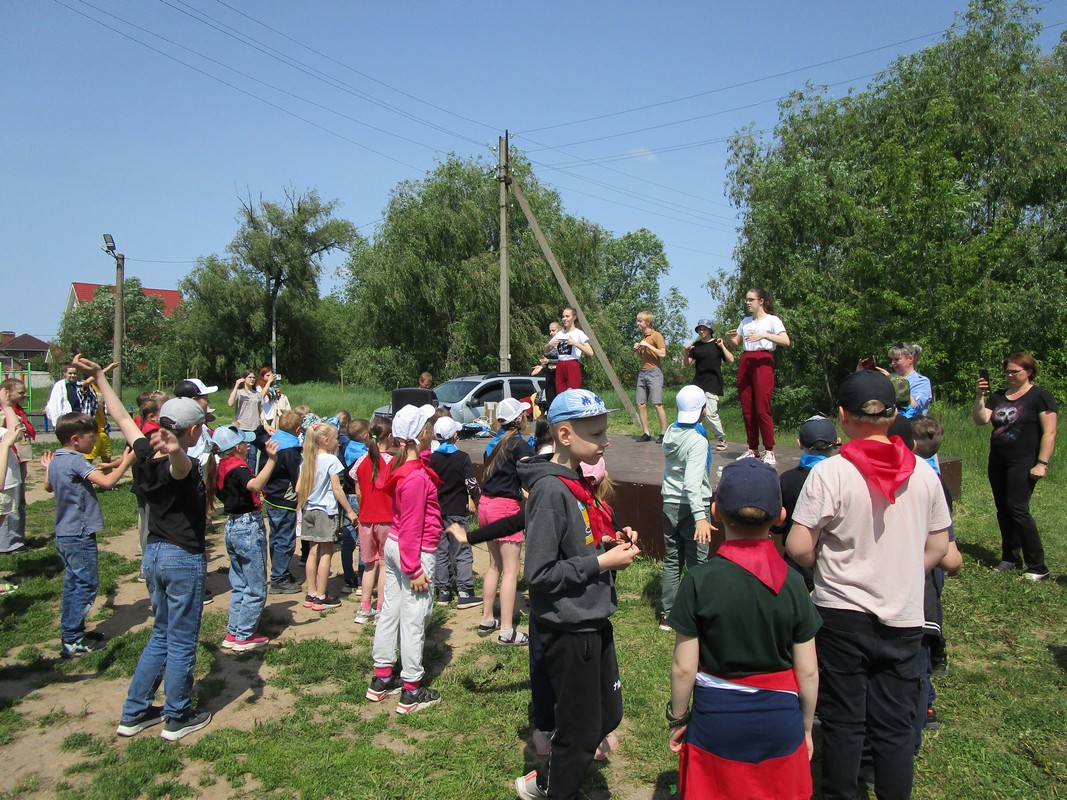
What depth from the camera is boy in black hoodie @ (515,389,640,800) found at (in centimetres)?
279

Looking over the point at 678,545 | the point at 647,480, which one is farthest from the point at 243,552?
the point at 647,480

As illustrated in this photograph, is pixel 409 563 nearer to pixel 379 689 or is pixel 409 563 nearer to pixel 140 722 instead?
pixel 379 689

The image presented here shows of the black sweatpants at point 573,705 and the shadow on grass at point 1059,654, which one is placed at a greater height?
the black sweatpants at point 573,705

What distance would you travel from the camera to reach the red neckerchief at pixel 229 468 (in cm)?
551

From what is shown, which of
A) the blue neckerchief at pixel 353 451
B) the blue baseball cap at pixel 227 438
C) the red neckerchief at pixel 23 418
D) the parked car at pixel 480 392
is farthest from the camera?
the parked car at pixel 480 392

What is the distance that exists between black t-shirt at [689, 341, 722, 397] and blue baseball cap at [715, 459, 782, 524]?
22.0 feet

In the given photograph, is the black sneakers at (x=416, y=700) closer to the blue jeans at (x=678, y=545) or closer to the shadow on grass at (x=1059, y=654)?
the blue jeans at (x=678, y=545)

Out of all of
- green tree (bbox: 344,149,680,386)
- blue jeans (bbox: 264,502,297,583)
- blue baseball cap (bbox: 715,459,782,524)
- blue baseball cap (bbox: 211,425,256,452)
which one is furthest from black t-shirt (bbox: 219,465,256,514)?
green tree (bbox: 344,149,680,386)

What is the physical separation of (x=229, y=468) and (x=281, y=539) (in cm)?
163

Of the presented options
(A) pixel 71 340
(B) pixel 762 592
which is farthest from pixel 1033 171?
(A) pixel 71 340

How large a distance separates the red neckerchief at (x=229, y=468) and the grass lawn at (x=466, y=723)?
116cm

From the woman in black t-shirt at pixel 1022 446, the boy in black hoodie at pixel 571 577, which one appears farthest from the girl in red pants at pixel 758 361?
the boy in black hoodie at pixel 571 577

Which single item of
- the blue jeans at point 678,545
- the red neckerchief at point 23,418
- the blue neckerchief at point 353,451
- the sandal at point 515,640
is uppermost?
the red neckerchief at point 23,418

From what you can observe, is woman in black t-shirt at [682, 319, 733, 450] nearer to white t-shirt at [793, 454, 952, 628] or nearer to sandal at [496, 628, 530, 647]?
sandal at [496, 628, 530, 647]
